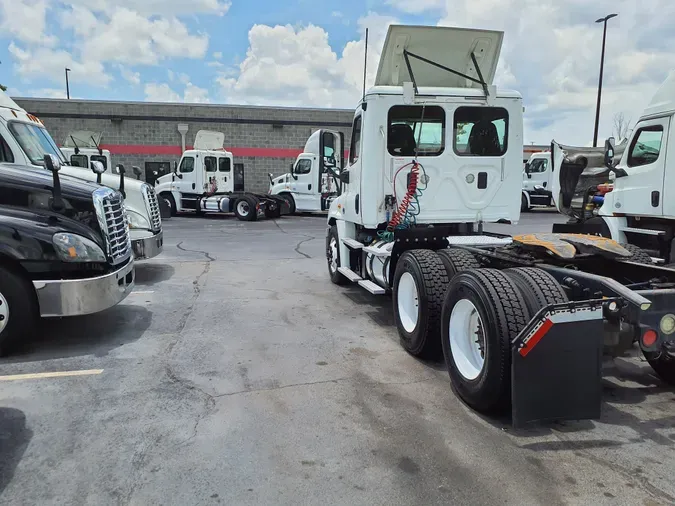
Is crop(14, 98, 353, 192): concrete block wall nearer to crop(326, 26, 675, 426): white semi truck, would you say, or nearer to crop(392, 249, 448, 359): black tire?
crop(326, 26, 675, 426): white semi truck

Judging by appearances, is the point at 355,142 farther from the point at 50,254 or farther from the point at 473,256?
the point at 50,254

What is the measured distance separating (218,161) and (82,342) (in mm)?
18036

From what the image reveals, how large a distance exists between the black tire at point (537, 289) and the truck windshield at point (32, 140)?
6.27 metres

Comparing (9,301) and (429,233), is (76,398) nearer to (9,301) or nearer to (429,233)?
(9,301)

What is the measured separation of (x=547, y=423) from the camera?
3.89 meters

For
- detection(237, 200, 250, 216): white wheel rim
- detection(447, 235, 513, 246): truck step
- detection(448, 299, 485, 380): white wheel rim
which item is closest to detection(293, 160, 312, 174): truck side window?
detection(237, 200, 250, 216): white wheel rim

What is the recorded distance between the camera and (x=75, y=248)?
17.2 feet

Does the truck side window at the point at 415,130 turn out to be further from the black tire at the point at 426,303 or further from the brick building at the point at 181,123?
the brick building at the point at 181,123

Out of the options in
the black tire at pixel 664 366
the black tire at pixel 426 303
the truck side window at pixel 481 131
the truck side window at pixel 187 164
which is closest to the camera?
the black tire at pixel 664 366

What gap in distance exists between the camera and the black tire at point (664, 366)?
4513mm

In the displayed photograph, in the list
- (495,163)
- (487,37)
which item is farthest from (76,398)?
(487,37)

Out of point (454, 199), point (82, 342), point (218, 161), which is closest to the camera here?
point (82, 342)

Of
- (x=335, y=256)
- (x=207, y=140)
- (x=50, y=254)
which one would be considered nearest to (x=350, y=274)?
(x=335, y=256)

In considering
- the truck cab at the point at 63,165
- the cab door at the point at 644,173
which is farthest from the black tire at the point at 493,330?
the truck cab at the point at 63,165
